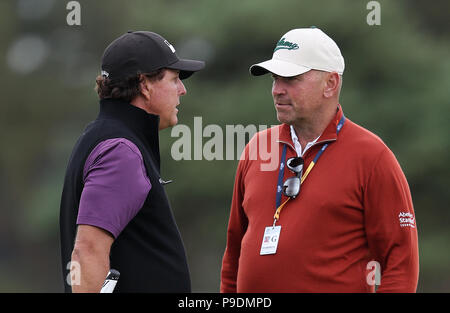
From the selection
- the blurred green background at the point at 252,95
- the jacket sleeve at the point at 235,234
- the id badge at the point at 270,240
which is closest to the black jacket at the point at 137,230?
the id badge at the point at 270,240

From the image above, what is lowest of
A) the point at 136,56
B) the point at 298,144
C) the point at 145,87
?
the point at 298,144

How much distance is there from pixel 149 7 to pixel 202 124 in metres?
2.87

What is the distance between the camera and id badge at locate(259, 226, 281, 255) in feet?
10.8

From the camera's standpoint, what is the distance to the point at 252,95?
12.7m

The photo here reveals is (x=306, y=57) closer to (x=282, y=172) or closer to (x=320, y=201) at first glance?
(x=282, y=172)

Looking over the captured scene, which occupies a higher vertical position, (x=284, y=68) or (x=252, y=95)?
(x=252, y=95)

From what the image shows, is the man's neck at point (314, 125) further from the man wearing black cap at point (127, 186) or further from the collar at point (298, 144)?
the man wearing black cap at point (127, 186)

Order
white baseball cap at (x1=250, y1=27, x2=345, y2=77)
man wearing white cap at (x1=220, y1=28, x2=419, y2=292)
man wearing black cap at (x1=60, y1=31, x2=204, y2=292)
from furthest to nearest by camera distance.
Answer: white baseball cap at (x1=250, y1=27, x2=345, y2=77) < man wearing white cap at (x1=220, y1=28, x2=419, y2=292) < man wearing black cap at (x1=60, y1=31, x2=204, y2=292)

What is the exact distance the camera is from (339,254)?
320cm

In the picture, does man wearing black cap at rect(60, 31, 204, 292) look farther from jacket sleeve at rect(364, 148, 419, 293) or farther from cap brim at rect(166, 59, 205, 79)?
jacket sleeve at rect(364, 148, 419, 293)

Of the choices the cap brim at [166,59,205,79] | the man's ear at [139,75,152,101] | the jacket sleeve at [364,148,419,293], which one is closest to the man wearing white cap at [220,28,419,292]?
the jacket sleeve at [364,148,419,293]

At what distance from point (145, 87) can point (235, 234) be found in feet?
3.31

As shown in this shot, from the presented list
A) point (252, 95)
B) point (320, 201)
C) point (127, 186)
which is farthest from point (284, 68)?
point (252, 95)

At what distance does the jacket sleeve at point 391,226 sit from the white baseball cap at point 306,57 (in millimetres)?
555
